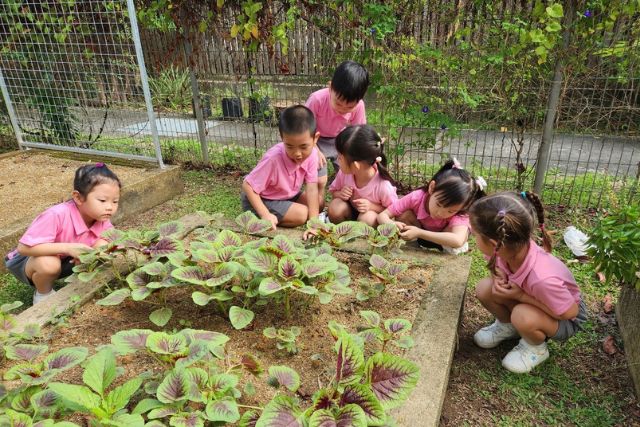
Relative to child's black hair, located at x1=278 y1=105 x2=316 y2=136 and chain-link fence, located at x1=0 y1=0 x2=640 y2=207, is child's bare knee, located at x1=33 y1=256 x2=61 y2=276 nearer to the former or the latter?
child's black hair, located at x1=278 y1=105 x2=316 y2=136

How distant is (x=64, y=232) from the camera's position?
2.40 metres

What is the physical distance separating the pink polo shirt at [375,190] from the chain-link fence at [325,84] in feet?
3.30

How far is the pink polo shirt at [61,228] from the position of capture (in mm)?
2322

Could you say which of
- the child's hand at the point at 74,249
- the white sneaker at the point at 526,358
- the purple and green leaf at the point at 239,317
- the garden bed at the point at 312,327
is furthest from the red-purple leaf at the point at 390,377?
the child's hand at the point at 74,249

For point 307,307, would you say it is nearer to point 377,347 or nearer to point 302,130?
point 377,347

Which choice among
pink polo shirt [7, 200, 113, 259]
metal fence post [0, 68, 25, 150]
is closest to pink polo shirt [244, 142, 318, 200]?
pink polo shirt [7, 200, 113, 259]

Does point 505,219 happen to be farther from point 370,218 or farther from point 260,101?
point 260,101

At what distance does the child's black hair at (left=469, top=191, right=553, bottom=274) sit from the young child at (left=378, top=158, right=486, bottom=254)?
0.51 m

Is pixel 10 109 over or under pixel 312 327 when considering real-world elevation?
over

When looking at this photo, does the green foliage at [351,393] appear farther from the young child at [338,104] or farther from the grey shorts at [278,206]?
the young child at [338,104]

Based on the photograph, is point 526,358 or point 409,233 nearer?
point 526,358

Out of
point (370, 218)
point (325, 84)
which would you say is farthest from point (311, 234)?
point (325, 84)

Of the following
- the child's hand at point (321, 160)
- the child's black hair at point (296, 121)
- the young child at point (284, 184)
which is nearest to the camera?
the child's black hair at point (296, 121)

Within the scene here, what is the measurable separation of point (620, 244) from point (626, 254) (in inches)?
1.8
